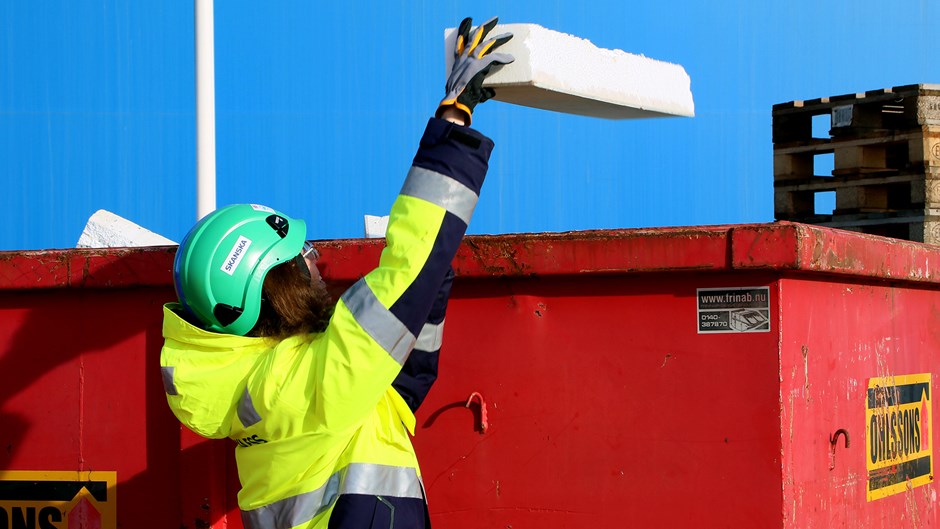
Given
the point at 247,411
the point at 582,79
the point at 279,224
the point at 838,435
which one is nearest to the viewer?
the point at 247,411

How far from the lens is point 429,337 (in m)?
2.31

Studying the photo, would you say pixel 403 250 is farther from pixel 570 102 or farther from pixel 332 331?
pixel 570 102

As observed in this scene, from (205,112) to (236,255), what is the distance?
4.57 m

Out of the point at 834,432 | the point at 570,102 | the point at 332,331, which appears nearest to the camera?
the point at 332,331

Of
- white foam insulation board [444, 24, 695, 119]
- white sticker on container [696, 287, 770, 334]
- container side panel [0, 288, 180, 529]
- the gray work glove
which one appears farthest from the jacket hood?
white sticker on container [696, 287, 770, 334]

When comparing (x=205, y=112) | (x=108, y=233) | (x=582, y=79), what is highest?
(x=205, y=112)

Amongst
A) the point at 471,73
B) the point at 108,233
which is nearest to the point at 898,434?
the point at 471,73

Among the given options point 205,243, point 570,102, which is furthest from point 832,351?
point 205,243

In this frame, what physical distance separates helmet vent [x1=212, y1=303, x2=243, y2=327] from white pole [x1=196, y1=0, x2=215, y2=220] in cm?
439

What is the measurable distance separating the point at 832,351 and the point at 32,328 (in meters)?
2.25

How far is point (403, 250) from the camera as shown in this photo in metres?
1.97

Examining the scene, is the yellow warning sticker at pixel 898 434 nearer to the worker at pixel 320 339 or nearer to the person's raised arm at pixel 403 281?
the worker at pixel 320 339

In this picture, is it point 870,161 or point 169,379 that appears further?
point 870,161

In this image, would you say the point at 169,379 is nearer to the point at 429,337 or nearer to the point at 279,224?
the point at 279,224
